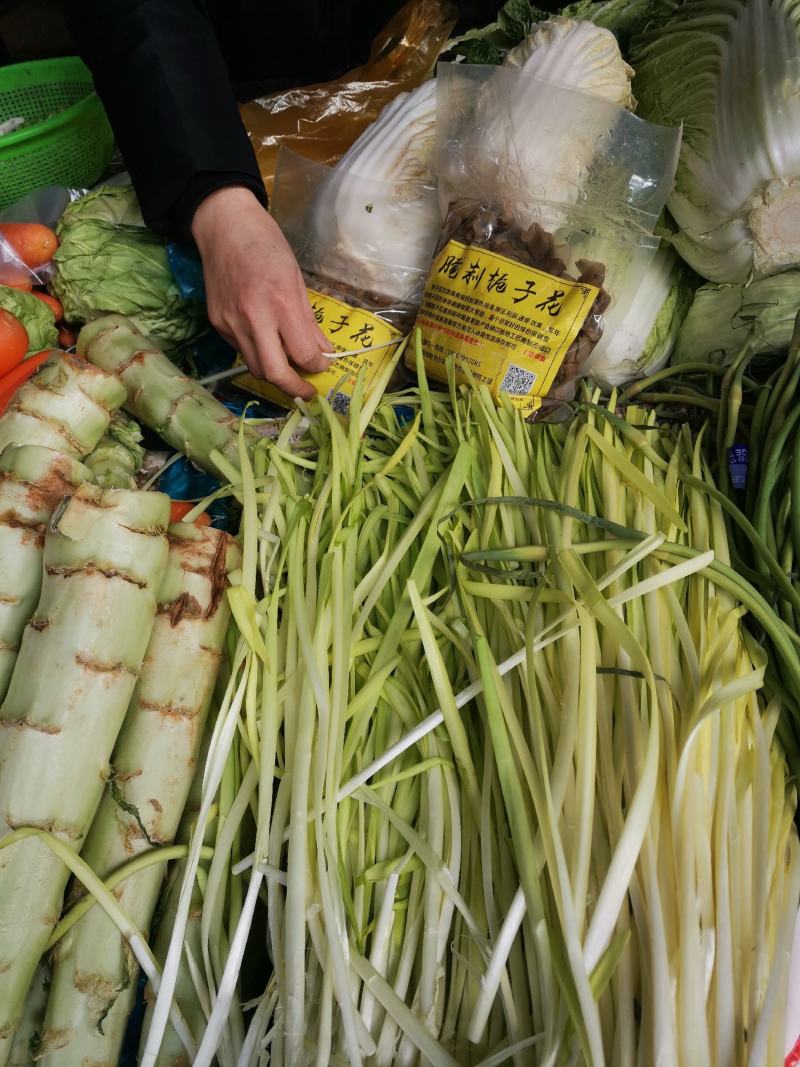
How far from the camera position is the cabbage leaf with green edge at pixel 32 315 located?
134 cm

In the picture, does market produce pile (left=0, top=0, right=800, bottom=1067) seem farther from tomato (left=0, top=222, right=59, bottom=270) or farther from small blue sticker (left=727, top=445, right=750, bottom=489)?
tomato (left=0, top=222, right=59, bottom=270)

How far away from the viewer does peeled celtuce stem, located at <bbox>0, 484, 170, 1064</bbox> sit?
73 centimetres

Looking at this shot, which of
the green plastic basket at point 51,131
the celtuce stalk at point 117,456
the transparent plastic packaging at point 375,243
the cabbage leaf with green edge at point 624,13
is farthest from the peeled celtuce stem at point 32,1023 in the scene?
the cabbage leaf with green edge at point 624,13

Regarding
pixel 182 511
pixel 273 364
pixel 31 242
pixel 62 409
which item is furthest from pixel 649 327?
pixel 31 242

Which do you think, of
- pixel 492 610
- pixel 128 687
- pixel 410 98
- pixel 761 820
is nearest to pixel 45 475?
pixel 128 687

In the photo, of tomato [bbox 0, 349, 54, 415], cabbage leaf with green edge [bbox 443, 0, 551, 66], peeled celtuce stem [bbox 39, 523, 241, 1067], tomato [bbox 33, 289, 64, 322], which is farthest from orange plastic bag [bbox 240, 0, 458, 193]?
peeled celtuce stem [bbox 39, 523, 241, 1067]

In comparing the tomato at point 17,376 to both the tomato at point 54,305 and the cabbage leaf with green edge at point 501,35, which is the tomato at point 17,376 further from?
the cabbage leaf with green edge at point 501,35

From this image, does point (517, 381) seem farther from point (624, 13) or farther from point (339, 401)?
point (624, 13)

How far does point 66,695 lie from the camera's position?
30.6 inches

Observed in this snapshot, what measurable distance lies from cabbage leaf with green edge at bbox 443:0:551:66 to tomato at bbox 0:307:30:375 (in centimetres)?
116

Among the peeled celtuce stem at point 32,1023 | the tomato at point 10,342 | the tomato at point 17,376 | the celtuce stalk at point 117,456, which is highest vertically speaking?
the tomato at point 10,342

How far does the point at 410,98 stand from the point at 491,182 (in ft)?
1.13

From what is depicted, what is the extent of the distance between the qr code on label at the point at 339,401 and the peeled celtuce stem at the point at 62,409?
377mm

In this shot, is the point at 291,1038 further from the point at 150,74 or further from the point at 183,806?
the point at 150,74
